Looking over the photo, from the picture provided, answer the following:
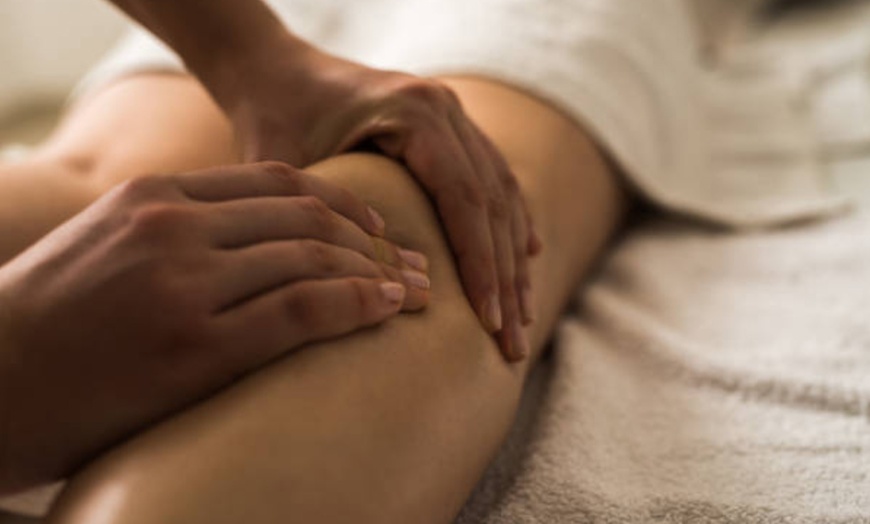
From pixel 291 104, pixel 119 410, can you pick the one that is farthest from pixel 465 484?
pixel 291 104

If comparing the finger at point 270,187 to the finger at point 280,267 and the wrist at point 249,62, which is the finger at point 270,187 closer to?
the finger at point 280,267

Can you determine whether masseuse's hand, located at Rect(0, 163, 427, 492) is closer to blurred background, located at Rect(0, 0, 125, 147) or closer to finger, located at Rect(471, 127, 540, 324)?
finger, located at Rect(471, 127, 540, 324)

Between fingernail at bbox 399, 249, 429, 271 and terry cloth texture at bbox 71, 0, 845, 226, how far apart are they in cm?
32

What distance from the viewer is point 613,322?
0.78 metres

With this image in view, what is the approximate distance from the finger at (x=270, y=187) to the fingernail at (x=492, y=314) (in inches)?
3.8

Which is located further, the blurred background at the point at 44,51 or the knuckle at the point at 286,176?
the blurred background at the point at 44,51

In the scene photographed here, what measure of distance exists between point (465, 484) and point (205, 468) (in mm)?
190

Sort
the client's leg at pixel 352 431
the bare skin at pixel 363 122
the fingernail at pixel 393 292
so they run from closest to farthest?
the client's leg at pixel 352 431 → the fingernail at pixel 393 292 → the bare skin at pixel 363 122

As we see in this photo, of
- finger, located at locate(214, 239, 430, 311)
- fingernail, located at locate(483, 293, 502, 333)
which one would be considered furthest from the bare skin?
finger, located at locate(214, 239, 430, 311)

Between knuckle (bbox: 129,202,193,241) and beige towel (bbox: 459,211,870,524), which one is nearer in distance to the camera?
knuckle (bbox: 129,202,193,241)

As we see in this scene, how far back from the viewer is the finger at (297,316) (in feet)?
1.57

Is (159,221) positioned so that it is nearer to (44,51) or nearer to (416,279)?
(416,279)

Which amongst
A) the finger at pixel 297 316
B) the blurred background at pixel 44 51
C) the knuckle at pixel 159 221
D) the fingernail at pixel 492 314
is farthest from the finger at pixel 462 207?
the blurred background at pixel 44 51

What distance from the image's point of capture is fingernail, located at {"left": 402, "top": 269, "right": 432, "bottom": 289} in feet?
1.89
